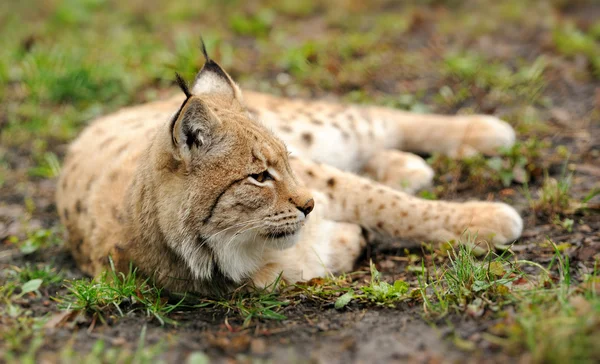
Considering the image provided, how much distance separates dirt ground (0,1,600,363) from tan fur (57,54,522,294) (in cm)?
22

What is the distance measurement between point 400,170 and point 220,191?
225cm

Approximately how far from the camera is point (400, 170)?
515cm

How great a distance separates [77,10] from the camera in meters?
9.74

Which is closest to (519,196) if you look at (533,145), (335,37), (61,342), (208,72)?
(533,145)

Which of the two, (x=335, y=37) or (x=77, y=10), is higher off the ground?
(x=77, y=10)

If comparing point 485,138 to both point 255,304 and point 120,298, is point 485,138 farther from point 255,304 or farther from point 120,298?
point 120,298

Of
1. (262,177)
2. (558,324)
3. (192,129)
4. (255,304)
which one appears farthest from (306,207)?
(558,324)

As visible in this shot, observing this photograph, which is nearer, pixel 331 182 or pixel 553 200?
pixel 553 200

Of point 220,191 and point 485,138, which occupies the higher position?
point 220,191

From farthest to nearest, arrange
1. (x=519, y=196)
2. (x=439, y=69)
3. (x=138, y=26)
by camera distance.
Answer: (x=138, y=26)
(x=439, y=69)
(x=519, y=196)

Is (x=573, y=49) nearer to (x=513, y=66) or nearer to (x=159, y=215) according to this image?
(x=513, y=66)

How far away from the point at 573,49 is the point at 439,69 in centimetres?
158

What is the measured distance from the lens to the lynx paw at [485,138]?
5.20 metres

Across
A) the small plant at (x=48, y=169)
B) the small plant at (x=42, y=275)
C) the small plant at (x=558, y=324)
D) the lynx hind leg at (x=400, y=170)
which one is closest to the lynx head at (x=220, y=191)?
the small plant at (x=42, y=275)
